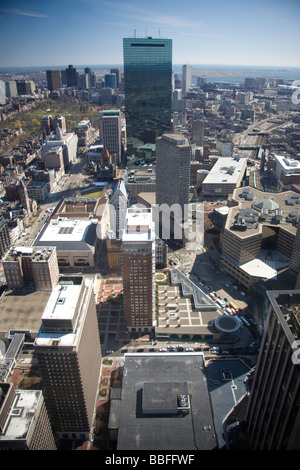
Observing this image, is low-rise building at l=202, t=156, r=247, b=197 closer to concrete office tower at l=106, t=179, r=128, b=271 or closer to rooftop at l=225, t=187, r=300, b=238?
rooftop at l=225, t=187, r=300, b=238

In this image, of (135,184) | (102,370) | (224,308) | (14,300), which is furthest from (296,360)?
(135,184)

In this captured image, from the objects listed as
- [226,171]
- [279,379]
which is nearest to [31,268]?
[279,379]

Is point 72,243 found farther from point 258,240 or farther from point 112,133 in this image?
point 112,133

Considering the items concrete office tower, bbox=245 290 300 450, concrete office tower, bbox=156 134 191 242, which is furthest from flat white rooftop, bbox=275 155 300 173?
concrete office tower, bbox=245 290 300 450

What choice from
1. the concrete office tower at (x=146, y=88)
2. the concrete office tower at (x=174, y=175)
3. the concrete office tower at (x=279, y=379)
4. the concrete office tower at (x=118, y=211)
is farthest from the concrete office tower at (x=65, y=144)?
the concrete office tower at (x=279, y=379)

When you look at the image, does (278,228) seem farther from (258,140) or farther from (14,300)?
(258,140)
